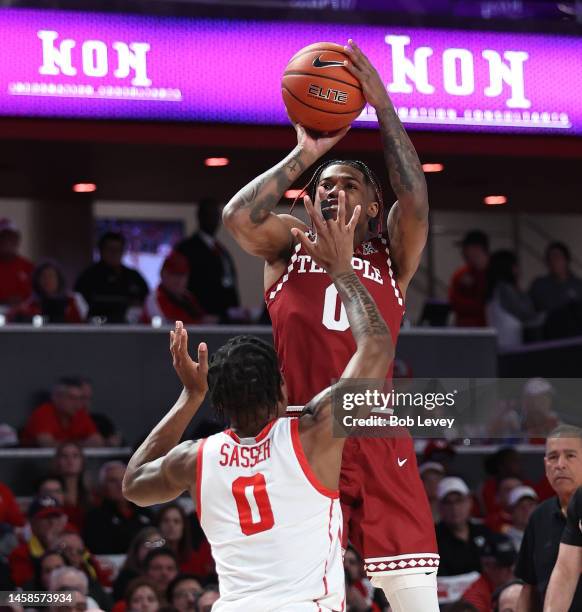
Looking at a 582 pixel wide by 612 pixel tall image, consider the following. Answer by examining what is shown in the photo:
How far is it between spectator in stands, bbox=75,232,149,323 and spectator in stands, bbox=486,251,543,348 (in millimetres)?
2879

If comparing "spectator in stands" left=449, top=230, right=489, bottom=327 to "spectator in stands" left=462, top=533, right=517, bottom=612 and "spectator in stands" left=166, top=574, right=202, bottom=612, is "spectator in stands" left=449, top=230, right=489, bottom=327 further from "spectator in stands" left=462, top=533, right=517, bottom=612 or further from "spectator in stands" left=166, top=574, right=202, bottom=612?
"spectator in stands" left=166, top=574, right=202, bottom=612

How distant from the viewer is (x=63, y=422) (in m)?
8.79

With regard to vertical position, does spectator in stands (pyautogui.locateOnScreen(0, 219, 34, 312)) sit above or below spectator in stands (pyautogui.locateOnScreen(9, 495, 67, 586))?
above

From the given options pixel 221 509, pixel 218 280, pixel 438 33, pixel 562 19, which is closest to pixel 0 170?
pixel 218 280

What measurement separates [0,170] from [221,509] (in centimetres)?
710

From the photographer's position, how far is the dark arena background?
7.43 metres

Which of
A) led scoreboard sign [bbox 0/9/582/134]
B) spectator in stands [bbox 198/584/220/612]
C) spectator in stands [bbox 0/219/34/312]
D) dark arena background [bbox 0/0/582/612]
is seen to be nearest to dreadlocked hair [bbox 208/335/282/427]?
dark arena background [bbox 0/0/582/612]

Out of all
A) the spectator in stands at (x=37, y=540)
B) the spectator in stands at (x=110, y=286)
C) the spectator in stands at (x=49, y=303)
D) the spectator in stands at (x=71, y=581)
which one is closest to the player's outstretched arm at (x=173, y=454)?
the spectator in stands at (x=71, y=581)

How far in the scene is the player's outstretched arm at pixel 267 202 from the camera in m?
4.04

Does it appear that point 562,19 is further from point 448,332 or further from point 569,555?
point 569,555

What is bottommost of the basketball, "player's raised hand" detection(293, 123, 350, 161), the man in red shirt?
the man in red shirt

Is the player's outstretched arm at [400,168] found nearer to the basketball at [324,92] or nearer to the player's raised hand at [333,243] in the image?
the basketball at [324,92]

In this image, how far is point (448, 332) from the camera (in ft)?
33.4

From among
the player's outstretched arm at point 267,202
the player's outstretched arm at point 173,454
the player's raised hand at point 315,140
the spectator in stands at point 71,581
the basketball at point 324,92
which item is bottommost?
the spectator in stands at point 71,581
